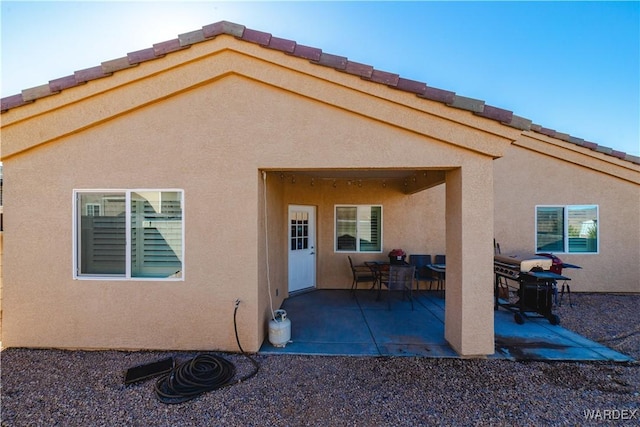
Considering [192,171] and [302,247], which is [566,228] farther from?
[192,171]

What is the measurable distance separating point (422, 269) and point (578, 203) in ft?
16.6

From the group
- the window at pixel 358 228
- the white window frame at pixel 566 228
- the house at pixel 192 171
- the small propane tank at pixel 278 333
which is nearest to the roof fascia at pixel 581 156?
the white window frame at pixel 566 228

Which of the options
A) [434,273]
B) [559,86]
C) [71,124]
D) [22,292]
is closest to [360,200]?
[434,273]

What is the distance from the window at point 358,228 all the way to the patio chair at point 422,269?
44.8 inches

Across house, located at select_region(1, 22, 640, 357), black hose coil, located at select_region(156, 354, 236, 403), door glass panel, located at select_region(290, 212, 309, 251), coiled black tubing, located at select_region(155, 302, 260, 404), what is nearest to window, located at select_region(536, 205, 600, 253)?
house, located at select_region(1, 22, 640, 357)

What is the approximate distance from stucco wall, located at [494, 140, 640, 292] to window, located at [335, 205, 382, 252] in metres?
3.67

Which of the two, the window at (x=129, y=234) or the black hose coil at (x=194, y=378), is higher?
the window at (x=129, y=234)

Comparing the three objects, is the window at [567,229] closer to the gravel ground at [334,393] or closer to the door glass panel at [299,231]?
the gravel ground at [334,393]

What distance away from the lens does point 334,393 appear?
132 inches

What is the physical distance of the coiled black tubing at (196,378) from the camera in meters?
3.30

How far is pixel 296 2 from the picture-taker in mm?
7004

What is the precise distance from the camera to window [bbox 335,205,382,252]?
854 cm

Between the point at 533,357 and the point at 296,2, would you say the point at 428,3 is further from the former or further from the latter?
the point at 533,357

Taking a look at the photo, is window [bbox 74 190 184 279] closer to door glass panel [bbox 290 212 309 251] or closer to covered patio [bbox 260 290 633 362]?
covered patio [bbox 260 290 633 362]
